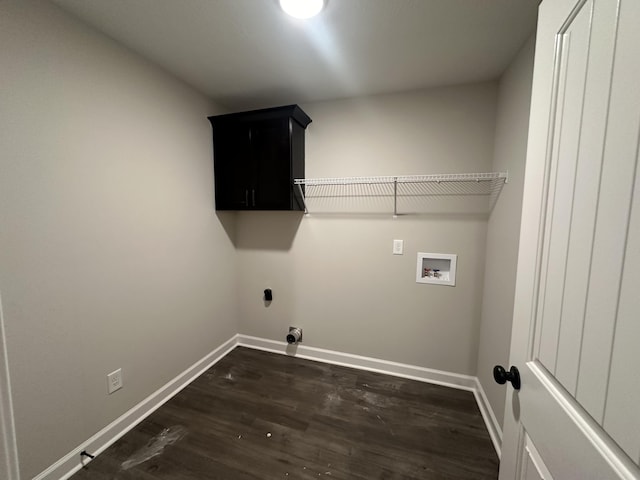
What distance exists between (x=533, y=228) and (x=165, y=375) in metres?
2.42

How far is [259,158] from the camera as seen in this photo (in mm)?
2158

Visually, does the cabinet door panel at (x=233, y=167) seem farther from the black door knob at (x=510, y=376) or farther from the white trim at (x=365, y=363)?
the black door knob at (x=510, y=376)

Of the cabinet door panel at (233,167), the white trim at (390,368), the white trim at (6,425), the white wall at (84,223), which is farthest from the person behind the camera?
the cabinet door panel at (233,167)

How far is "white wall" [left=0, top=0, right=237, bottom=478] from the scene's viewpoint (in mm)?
1136

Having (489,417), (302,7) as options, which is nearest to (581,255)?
(302,7)

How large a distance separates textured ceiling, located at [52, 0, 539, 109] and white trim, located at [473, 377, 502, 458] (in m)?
2.30

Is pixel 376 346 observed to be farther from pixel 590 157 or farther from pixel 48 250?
pixel 48 250

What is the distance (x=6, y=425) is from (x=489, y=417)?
2.35 m

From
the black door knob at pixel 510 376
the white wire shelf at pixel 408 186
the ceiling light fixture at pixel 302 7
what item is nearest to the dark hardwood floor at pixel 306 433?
the black door knob at pixel 510 376

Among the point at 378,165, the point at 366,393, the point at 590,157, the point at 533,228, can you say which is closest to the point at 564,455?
the point at 533,228

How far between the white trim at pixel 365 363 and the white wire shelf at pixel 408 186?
1368 millimetres

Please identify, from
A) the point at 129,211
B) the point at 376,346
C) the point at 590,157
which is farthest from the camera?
the point at 376,346

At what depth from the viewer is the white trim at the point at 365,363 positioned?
2064 millimetres

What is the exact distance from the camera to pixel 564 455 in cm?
57
